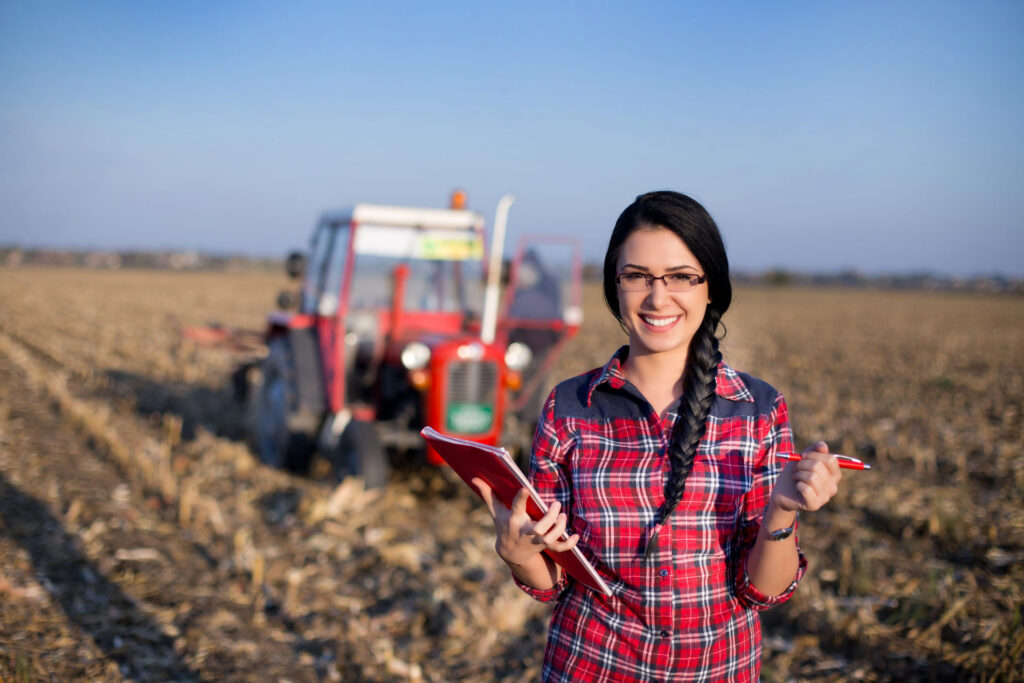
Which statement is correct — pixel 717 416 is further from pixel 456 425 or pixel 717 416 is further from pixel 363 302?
pixel 363 302

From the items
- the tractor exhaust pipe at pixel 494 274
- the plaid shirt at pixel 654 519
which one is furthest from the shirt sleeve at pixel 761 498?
the tractor exhaust pipe at pixel 494 274

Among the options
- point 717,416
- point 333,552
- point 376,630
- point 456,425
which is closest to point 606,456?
point 717,416

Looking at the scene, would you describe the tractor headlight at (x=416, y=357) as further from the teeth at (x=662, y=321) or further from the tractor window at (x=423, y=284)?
the teeth at (x=662, y=321)

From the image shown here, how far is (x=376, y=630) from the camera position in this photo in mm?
3977

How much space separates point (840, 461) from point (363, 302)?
17.1 ft

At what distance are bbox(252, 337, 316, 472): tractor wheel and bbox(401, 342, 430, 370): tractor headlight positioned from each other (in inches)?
37.6

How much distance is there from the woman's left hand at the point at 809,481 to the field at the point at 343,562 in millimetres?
2330

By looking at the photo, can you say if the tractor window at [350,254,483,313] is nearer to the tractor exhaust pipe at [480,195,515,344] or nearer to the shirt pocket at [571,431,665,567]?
the tractor exhaust pipe at [480,195,515,344]

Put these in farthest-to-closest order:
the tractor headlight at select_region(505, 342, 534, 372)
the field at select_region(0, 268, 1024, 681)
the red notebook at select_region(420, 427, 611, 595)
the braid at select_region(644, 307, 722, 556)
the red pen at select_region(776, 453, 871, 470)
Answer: the tractor headlight at select_region(505, 342, 534, 372) → the field at select_region(0, 268, 1024, 681) → the braid at select_region(644, 307, 722, 556) → the red notebook at select_region(420, 427, 611, 595) → the red pen at select_region(776, 453, 871, 470)

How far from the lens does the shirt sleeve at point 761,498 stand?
1.69 metres

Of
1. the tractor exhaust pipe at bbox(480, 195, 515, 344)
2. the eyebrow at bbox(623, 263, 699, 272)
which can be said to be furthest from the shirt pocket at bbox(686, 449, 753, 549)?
the tractor exhaust pipe at bbox(480, 195, 515, 344)

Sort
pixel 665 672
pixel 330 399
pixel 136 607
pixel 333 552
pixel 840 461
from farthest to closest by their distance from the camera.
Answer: pixel 330 399
pixel 333 552
pixel 136 607
pixel 665 672
pixel 840 461

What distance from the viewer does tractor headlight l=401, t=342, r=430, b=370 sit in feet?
19.1

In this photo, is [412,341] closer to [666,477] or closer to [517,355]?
[517,355]
